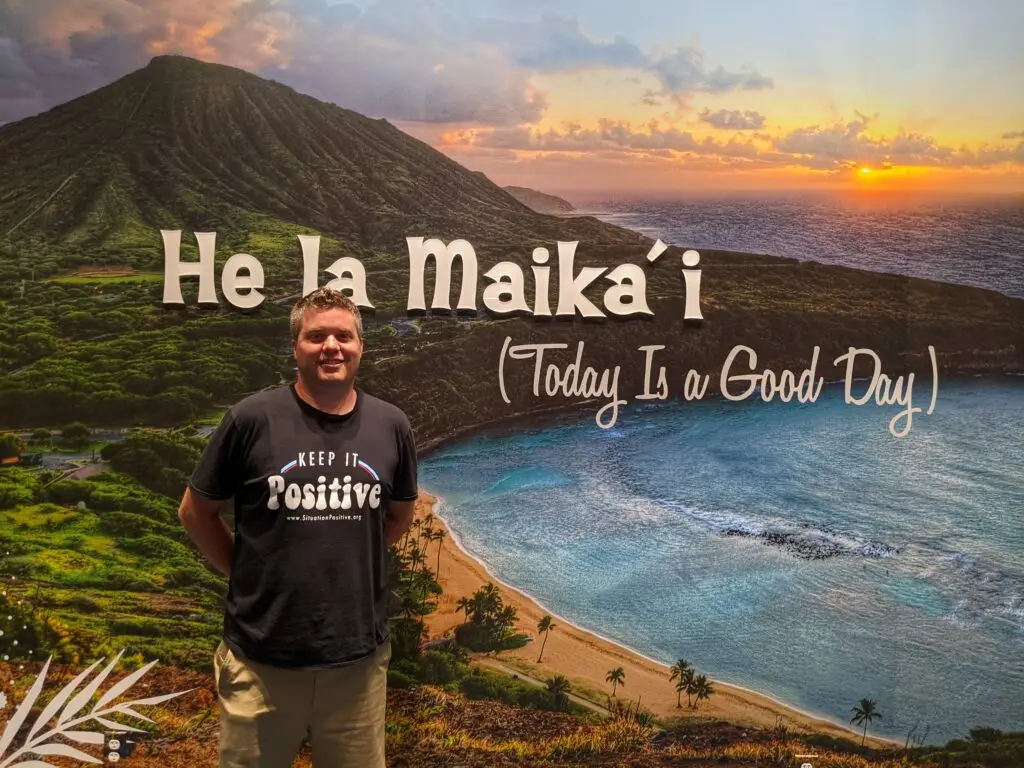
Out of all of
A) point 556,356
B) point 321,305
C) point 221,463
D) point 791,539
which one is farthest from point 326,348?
point 791,539

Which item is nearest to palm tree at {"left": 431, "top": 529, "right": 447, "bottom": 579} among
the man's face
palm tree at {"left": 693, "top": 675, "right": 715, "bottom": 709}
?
palm tree at {"left": 693, "top": 675, "right": 715, "bottom": 709}

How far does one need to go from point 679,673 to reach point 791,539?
743mm

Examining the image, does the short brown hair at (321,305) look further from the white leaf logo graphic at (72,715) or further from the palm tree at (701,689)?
the palm tree at (701,689)

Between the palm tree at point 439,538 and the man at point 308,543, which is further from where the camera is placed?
the palm tree at point 439,538

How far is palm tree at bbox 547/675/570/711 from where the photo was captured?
3.61m

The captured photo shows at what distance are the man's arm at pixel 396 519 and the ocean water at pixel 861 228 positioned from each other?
194 centimetres

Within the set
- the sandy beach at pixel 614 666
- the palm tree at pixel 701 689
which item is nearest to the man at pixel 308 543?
the sandy beach at pixel 614 666

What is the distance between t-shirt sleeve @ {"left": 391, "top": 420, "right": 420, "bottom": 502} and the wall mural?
4.57 ft

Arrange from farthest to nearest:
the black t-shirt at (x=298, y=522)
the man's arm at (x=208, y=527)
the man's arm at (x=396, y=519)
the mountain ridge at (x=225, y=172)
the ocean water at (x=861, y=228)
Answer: the ocean water at (x=861, y=228) → the mountain ridge at (x=225, y=172) → the man's arm at (x=396, y=519) → the man's arm at (x=208, y=527) → the black t-shirt at (x=298, y=522)

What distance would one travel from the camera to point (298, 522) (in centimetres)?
215

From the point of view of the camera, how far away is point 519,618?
3.66 meters

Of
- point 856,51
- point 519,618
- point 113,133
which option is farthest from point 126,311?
point 856,51

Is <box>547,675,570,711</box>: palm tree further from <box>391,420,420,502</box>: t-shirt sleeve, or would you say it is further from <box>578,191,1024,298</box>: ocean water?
<box>578,191,1024,298</box>: ocean water

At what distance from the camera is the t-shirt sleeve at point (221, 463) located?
216 cm
